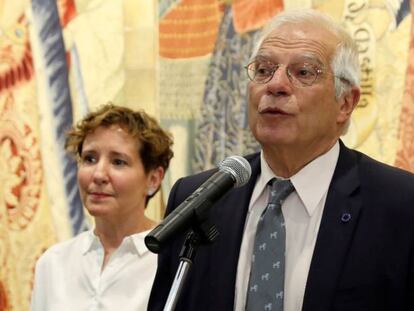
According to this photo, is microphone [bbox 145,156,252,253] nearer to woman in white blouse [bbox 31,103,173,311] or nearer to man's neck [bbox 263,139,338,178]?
man's neck [bbox 263,139,338,178]

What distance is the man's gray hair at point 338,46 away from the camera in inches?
79.0

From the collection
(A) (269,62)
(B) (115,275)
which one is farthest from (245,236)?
(B) (115,275)

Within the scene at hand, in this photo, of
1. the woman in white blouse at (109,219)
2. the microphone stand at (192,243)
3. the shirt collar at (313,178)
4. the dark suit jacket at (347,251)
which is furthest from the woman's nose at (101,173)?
the microphone stand at (192,243)

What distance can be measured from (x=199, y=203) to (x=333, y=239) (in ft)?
1.41

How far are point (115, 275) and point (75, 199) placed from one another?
0.83 meters

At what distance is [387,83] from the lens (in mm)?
2971

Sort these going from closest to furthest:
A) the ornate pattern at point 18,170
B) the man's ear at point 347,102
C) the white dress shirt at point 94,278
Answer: the man's ear at point 347,102 → the white dress shirt at point 94,278 → the ornate pattern at point 18,170

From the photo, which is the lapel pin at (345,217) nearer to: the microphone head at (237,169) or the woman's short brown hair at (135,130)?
the microphone head at (237,169)

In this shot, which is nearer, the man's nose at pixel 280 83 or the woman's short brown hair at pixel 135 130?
the man's nose at pixel 280 83

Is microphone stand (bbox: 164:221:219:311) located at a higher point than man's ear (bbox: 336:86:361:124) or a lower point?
lower

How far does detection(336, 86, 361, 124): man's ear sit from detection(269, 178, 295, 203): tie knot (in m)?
0.21

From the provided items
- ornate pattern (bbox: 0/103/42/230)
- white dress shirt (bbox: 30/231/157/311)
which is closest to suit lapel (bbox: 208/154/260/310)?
white dress shirt (bbox: 30/231/157/311)

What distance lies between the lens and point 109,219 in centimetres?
284

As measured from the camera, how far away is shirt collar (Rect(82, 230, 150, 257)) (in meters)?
2.79
